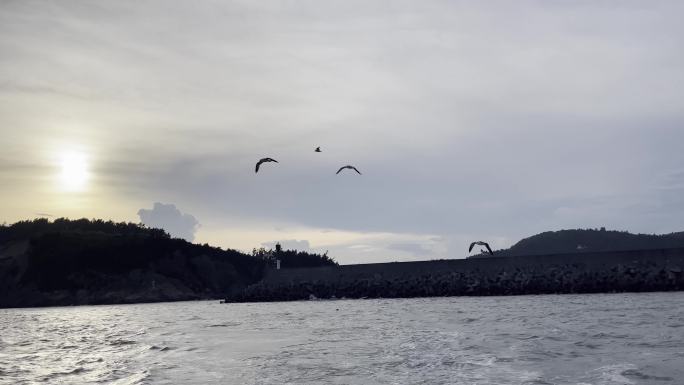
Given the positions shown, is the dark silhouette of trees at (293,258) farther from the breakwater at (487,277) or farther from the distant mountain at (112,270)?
the breakwater at (487,277)

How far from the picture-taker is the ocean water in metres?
17.0

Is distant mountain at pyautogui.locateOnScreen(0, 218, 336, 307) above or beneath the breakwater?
above

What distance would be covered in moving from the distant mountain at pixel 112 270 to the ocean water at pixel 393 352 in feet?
282

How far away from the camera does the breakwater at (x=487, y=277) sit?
49312mm

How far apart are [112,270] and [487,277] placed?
8131 cm

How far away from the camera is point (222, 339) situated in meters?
28.2

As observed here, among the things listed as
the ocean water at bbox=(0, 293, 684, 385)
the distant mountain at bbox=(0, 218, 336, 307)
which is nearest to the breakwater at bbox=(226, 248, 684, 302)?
the ocean water at bbox=(0, 293, 684, 385)

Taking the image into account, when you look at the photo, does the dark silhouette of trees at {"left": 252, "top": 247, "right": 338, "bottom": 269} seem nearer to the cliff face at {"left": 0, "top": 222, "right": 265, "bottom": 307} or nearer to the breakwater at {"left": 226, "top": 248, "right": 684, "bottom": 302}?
the cliff face at {"left": 0, "top": 222, "right": 265, "bottom": 307}

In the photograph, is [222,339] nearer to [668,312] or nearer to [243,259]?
[668,312]

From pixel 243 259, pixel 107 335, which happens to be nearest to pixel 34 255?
pixel 243 259

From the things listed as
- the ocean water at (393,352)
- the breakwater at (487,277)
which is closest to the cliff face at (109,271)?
the breakwater at (487,277)

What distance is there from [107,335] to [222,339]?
8.28 m

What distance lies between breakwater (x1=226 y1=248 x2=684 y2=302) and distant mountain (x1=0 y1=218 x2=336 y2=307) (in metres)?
44.9

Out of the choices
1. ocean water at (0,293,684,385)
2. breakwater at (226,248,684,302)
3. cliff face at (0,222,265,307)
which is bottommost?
ocean water at (0,293,684,385)
